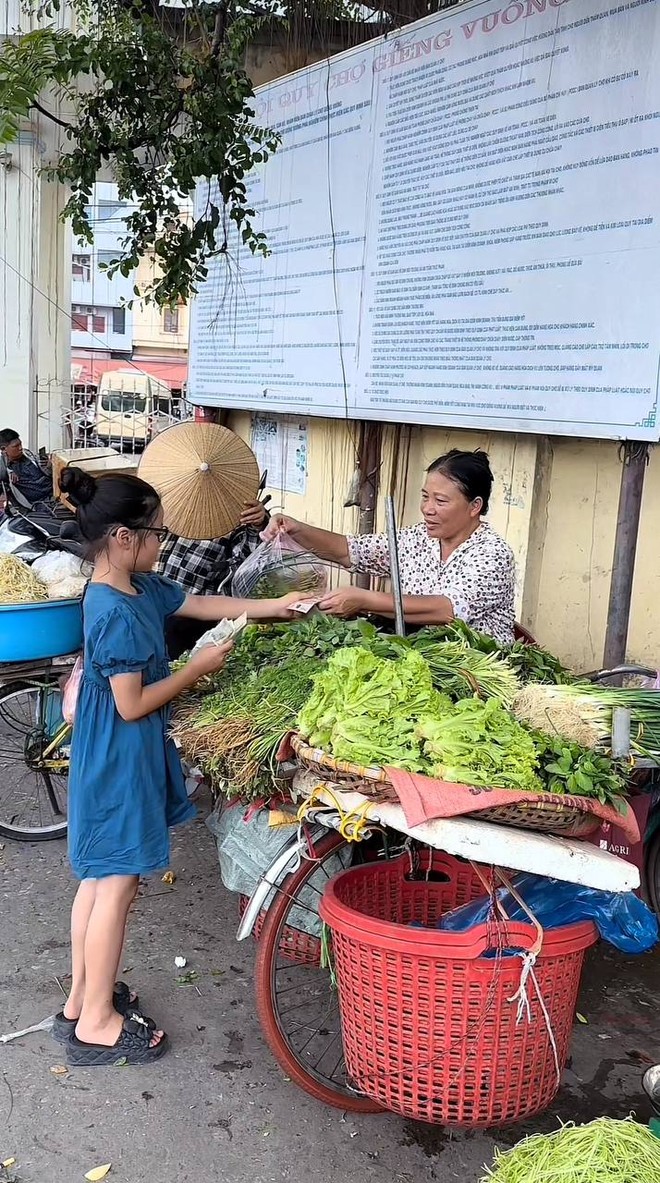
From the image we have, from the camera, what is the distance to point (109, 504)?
2.77 m

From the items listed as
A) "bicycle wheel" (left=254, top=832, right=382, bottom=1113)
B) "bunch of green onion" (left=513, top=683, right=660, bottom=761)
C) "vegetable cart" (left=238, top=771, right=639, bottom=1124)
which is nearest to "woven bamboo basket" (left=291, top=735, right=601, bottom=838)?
"vegetable cart" (left=238, top=771, right=639, bottom=1124)

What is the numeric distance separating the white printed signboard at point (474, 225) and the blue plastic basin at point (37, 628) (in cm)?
211

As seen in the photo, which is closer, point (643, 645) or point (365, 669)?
point (365, 669)

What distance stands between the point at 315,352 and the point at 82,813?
383cm

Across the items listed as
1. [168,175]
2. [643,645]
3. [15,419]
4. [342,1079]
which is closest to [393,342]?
[168,175]

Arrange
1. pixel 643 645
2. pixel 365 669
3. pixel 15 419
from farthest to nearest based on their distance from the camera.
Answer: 1. pixel 15 419
2. pixel 643 645
3. pixel 365 669


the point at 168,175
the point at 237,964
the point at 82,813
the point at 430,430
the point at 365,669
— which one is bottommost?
the point at 237,964

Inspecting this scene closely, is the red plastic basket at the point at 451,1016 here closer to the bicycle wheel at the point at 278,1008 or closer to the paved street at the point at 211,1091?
the bicycle wheel at the point at 278,1008

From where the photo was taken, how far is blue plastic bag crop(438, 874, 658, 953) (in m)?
2.51

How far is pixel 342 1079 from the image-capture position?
2.85 m

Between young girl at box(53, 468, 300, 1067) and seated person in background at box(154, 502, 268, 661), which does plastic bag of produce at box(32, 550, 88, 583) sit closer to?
seated person in background at box(154, 502, 268, 661)

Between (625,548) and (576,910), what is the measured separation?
1896mm

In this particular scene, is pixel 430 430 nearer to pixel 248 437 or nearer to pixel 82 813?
pixel 248 437

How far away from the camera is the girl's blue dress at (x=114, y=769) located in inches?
110
